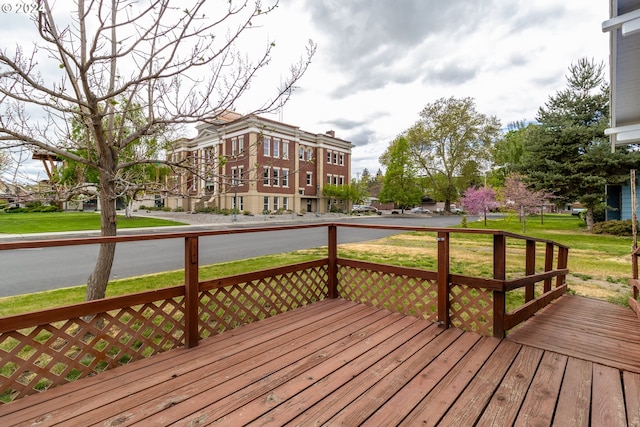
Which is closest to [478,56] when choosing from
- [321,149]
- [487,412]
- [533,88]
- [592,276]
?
[592,276]

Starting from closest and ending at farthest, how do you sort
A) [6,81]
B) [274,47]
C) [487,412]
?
[487,412], [6,81], [274,47]

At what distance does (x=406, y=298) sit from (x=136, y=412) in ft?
9.03

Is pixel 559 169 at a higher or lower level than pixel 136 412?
higher

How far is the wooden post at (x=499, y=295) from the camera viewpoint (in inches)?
112

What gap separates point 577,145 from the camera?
14648 millimetres

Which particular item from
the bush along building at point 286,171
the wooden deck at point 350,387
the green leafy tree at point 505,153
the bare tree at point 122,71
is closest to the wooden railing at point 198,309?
the wooden deck at point 350,387

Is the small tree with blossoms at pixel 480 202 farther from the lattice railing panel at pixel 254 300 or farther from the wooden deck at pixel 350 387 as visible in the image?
the lattice railing panel at pixel 254 300

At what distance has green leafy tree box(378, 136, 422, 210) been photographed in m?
37.2

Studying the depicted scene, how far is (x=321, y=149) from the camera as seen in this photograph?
3328cm

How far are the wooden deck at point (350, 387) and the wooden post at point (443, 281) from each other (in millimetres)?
230

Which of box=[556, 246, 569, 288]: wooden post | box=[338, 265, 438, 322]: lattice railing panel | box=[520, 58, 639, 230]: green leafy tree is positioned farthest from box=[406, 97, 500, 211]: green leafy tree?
box=[338, 265, 438, 322]: lattice railing panel

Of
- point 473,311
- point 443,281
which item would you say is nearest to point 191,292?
point 443,281

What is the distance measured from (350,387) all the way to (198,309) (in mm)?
1556

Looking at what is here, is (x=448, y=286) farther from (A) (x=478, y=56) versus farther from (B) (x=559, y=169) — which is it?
(B) (x=559, y=169)
